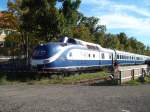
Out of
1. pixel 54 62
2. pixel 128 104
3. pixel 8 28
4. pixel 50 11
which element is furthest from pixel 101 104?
pixel 8 28

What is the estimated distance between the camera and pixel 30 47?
56.1 meters

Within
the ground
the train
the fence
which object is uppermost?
the train

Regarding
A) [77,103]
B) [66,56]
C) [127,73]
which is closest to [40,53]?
[66,56]

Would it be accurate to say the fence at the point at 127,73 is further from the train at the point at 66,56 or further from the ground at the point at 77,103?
the ground at the point at 77,103

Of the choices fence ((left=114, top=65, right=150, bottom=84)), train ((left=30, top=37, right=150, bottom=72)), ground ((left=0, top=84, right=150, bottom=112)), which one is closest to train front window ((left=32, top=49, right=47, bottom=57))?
train ((left=30, top=37, right=150, bottom=72))

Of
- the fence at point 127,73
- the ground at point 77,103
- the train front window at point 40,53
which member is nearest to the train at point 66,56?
the train front window at point 40,53

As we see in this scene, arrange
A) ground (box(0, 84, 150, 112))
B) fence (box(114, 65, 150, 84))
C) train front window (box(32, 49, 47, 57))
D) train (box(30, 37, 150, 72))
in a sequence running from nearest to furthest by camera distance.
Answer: ground (box(0, 84, 150, 112)), fence (box(114, 65, 150, 84)), train (box(30, 37, 150, 72)), train front window (box(32, 49, 47, 57))

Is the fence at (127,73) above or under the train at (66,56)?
under

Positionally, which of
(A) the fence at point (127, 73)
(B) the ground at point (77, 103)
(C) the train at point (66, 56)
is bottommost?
(B) the ground at point (77, 103)

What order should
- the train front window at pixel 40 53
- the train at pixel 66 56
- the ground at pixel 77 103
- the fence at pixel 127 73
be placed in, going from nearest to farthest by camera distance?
the ground at pixel 77 103 → the fence at pixel 127 73 → the train at pixel 66 56 → the train front window at pixel 40 53

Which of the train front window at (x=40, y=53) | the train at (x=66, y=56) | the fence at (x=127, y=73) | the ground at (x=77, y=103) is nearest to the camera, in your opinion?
the ground at (x=77, y=103)

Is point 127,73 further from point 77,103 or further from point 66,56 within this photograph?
→ point 77,103

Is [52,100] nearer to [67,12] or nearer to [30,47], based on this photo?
[67,12]

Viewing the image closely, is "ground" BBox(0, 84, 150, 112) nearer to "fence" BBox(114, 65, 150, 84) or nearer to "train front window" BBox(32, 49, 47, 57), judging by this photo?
"fence" BBox(114, 65, 150, 84)
